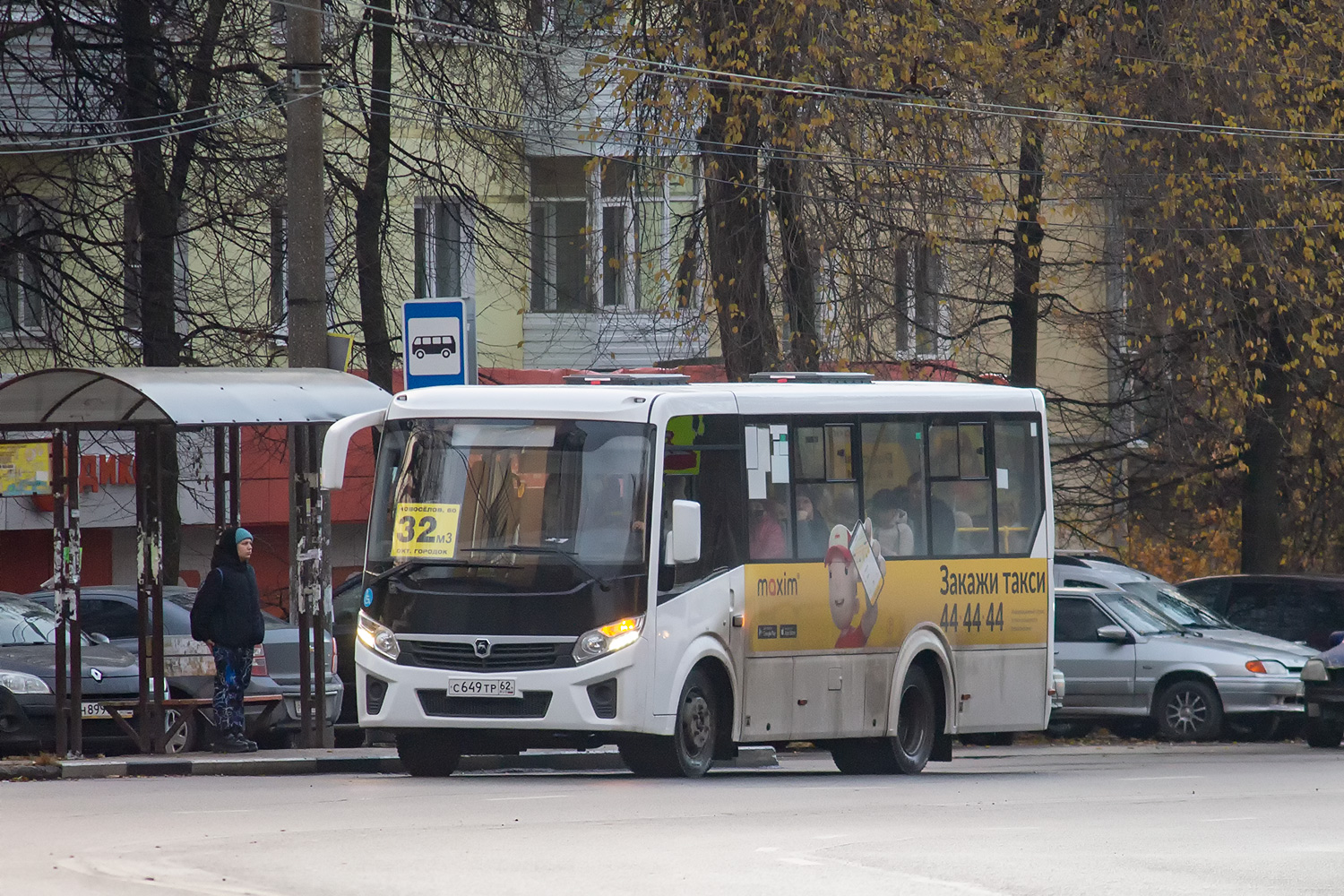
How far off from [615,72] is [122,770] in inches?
377

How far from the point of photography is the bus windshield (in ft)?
47.5

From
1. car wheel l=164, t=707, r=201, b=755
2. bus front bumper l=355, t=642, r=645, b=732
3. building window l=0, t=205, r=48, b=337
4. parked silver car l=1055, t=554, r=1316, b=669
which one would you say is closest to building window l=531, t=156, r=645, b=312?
building window l=0, t=205, r=48, b=337

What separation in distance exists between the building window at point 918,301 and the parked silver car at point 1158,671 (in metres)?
3.59

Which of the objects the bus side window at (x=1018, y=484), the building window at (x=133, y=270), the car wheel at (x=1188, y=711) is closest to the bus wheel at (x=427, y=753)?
the bus side window at (x=1018, y=484)

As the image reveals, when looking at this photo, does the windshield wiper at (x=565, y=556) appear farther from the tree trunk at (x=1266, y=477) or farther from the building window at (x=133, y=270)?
the tree trunk at (x=1266, y=477)

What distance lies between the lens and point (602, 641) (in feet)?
46.9

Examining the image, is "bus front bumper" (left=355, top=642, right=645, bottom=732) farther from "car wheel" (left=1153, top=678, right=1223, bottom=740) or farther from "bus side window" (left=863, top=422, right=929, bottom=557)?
"car wheel" (left=1153, top=678, right=1223, bottom=740)

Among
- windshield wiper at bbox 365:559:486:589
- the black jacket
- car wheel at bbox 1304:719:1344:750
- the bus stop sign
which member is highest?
the bus stop sign

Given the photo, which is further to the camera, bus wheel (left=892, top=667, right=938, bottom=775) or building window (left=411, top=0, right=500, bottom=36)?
building window (left=411, top=0, right=500, bottom=36)

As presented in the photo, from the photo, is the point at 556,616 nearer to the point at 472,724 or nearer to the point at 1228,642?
the point at 472,724

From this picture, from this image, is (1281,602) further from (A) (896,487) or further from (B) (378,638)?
(B) (378,638)

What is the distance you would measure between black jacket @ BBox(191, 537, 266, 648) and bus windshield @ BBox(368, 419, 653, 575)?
312 centimetres

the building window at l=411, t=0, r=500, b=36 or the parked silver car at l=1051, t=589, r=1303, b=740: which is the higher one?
the building window at l=411, t=0, r=500, b=36

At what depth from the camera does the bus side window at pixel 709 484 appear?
14922mm
